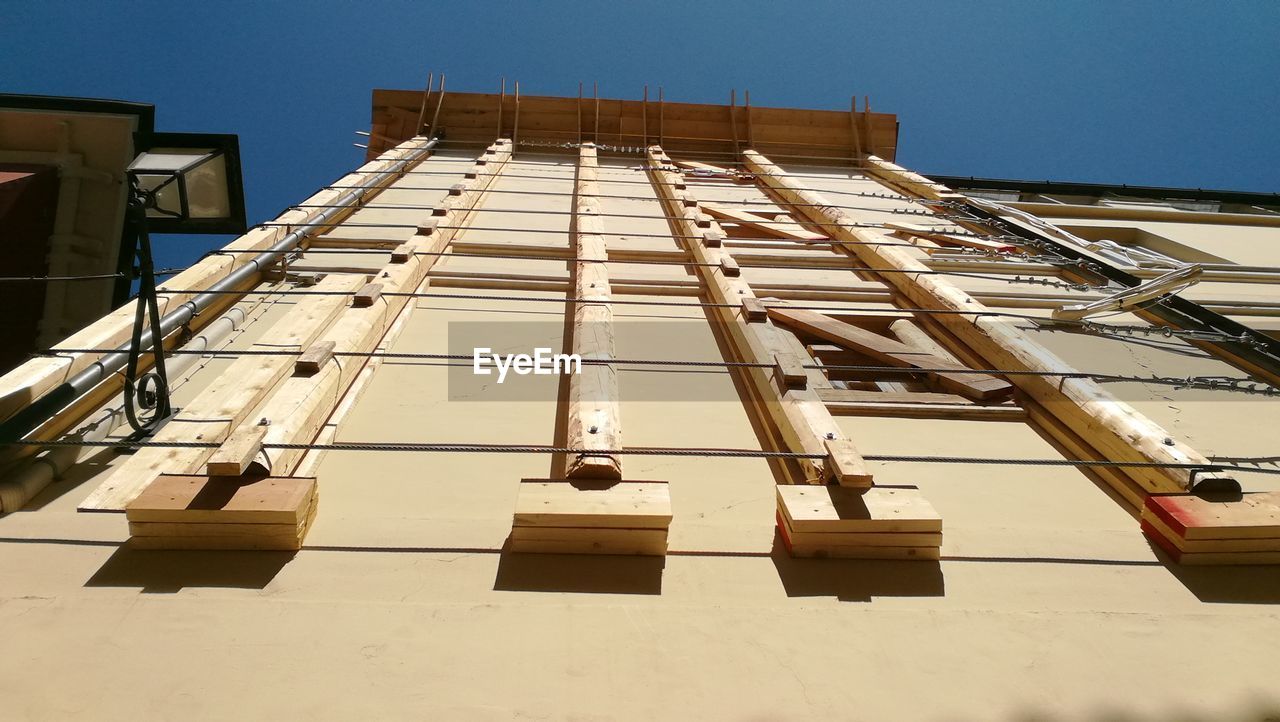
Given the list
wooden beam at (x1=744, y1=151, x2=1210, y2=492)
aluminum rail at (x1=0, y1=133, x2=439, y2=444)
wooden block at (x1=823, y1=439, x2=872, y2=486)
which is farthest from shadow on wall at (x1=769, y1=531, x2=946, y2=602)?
aluminum rail at (x1=0, y1=133, x2=439, y2=444)

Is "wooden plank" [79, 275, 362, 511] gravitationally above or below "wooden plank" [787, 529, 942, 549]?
above

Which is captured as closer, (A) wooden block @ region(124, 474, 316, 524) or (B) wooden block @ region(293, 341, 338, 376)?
(A) wooden block @ region(124, 474, 316, 524)

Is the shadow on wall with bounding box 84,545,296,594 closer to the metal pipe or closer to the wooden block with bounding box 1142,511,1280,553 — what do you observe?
the metal pipe

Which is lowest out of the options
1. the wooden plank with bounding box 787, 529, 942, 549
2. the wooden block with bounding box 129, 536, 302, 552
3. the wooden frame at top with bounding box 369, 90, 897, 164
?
the wooden block with bounding box 129, 536, 302, 552

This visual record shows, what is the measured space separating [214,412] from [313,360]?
504mm

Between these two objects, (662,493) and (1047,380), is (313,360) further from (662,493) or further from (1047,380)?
(1047,380)

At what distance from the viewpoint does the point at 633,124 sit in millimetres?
12016

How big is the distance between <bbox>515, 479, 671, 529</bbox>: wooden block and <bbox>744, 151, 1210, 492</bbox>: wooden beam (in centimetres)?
238

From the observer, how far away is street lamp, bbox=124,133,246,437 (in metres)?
3.36

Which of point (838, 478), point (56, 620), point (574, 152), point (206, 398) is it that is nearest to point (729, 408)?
point (838, 478)

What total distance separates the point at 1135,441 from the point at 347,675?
143 inches

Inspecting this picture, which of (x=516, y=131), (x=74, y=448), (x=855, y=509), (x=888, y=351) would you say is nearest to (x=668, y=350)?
(x=888, y=351)

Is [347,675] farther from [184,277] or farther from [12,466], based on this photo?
[184,277]

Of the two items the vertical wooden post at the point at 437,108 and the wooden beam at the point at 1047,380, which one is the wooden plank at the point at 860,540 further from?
the vertical wooden post at the point at 437,108
